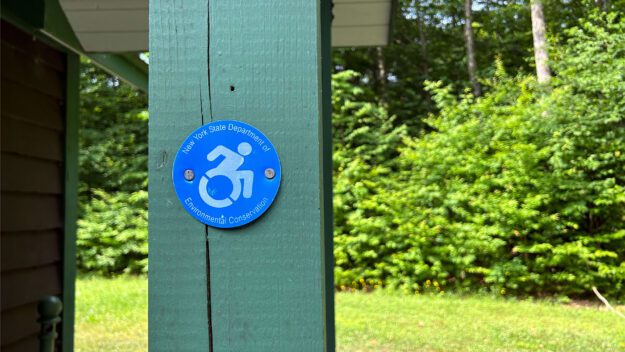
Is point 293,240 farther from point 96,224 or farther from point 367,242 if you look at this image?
point 96,224

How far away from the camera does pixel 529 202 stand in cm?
812

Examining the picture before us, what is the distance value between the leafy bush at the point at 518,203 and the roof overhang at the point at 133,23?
5.47 m

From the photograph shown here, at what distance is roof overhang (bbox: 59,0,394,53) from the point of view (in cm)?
276

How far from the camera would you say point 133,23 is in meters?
2.96

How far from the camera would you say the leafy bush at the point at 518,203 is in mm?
8148

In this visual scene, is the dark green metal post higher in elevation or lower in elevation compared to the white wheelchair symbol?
lower

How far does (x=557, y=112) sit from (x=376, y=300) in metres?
3.41

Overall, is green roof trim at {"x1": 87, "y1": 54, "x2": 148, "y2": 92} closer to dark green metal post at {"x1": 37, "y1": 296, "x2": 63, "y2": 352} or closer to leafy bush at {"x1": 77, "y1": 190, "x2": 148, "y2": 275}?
dark green metal post at {"x1": 37, "y1": 296, "x2": 63, "y2": 352}

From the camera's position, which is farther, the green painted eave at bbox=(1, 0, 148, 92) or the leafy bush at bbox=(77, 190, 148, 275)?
the leafy bush at bbox=(77, 190, 148, 275)

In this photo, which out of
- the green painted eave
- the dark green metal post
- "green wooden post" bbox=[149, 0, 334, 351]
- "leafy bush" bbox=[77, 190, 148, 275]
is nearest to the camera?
"green wooden post" bbox=[149, 0, 334, 351]

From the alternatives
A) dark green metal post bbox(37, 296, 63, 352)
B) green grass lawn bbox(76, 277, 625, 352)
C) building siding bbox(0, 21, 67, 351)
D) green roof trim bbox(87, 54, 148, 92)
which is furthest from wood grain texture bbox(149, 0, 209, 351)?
green grass lawn bbox(76, 277, 625, 352)

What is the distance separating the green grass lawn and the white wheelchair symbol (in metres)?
4.53

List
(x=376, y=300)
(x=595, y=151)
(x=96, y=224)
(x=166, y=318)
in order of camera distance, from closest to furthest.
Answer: (x=166, y=318)
(x=376, y=300)
(x=595, y=151)
(x=96, y=224)

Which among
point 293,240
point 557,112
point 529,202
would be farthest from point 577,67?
point 293,240
